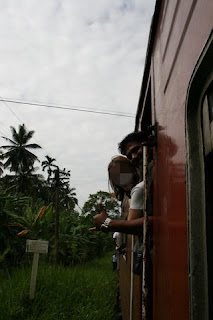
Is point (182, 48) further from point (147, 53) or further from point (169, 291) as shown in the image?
point (147, 53)

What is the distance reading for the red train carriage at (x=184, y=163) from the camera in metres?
0.73

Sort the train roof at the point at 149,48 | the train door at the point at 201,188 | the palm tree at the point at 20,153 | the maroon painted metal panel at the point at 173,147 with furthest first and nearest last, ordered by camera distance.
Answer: the palm tree at the point at 20,153 → the train roof at the point at 149,48 → the maroon painted metal panel at the point at 173,147 → the train door at the point at 201,188

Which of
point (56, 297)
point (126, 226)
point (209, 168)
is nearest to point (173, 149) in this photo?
point (209, 168)

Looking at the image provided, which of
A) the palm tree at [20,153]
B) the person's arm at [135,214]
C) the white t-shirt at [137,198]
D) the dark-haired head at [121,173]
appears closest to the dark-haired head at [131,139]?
the dark-haired head at [121,173]

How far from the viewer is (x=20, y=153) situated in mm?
36281

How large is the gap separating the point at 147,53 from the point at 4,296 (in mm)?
4641

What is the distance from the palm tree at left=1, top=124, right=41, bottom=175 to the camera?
36.2 meters

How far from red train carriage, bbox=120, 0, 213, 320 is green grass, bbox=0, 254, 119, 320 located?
394cm

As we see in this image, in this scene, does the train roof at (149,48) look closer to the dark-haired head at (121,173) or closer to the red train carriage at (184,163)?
the red train carriage at (184,163)

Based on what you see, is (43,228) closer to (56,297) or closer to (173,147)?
(56,297)

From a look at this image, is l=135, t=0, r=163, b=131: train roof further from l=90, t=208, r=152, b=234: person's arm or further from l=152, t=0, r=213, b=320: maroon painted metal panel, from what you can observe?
l=90, t=208, r=152, b=234: person's arm

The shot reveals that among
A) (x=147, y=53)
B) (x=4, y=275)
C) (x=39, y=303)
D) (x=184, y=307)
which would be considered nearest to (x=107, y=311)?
(x=39, y=303)

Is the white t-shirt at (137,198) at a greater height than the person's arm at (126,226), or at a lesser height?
greater

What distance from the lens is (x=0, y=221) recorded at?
7695 mm
